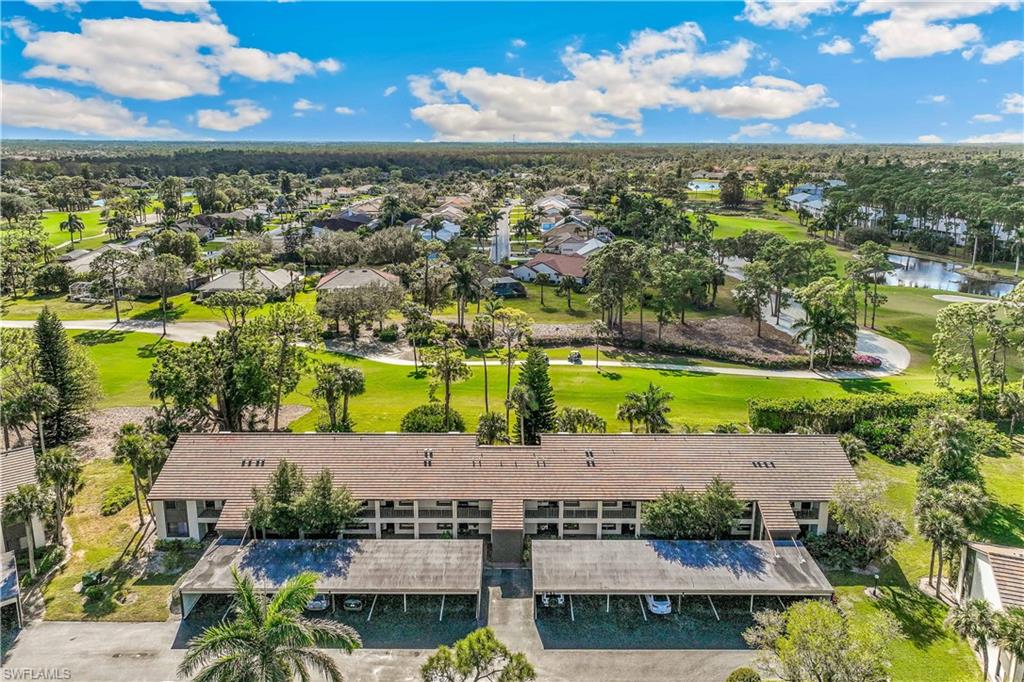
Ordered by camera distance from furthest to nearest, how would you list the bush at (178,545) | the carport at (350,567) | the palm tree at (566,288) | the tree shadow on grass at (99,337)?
the palm tree at (566,288) < the tree shadow on grass at (99,337) < the bush at (178,545) < the carport at (350,567)

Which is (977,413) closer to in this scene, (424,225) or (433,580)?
(433,580)

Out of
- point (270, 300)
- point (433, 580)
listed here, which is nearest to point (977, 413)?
point (433, 580)

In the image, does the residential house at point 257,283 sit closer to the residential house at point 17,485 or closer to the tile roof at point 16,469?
the tile roof at point 16,469

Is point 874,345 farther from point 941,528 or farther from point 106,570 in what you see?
point 106,570

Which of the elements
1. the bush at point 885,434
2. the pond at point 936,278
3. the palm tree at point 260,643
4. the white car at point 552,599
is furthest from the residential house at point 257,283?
the pond at point 936,278

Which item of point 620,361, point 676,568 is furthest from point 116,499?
point 620,361

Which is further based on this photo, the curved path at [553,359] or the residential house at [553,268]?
the residential house at [553,268]

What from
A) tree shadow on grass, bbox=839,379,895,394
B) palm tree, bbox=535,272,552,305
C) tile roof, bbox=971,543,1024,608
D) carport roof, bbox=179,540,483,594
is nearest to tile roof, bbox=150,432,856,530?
carport roof, bbox=179,540,483,594
